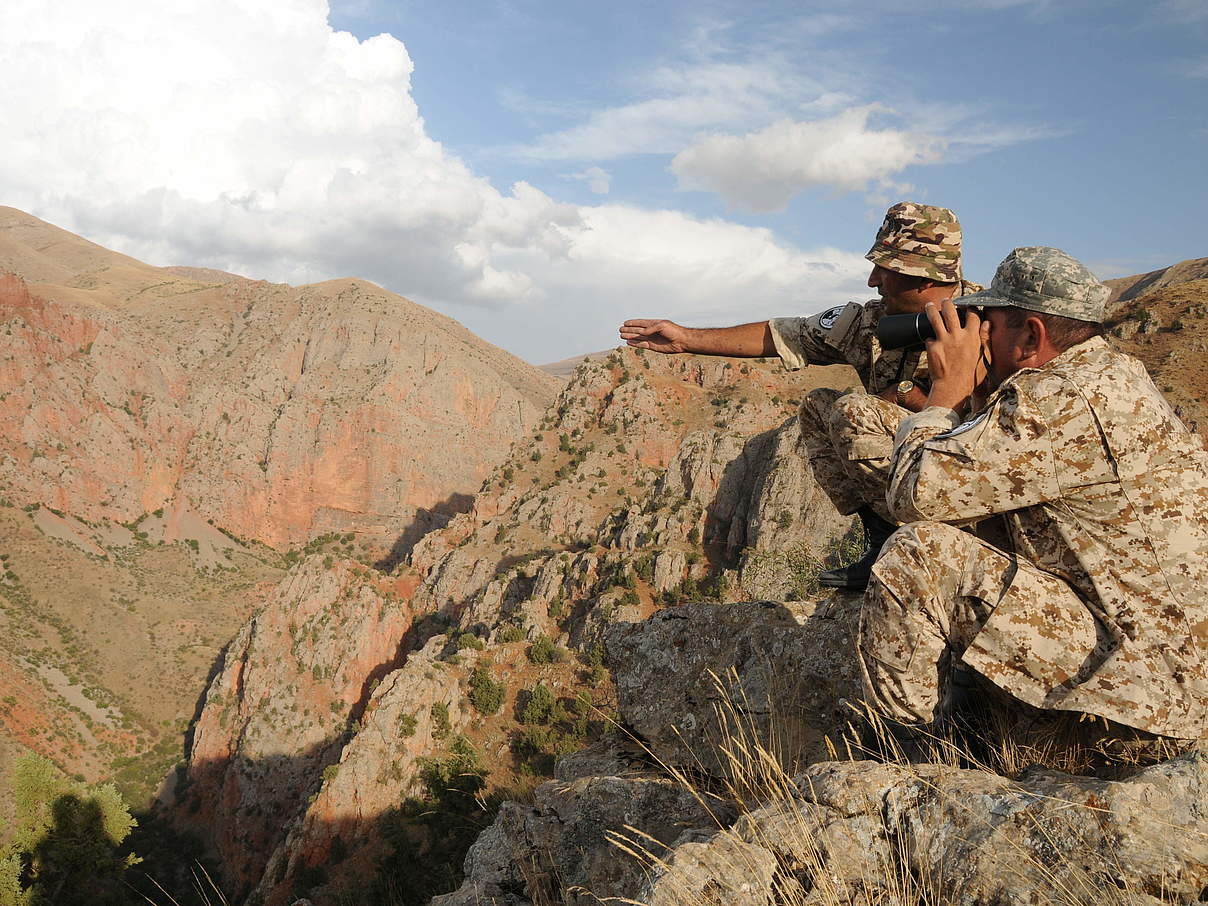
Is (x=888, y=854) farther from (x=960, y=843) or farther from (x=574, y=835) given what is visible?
(x=574, y=835)

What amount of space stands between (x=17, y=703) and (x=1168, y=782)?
230 ft

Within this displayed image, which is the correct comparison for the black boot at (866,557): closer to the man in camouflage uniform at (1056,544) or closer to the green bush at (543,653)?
the man in camouflage uniform at (1056,544)

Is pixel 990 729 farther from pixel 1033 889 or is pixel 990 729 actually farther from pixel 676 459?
pixel 676 459

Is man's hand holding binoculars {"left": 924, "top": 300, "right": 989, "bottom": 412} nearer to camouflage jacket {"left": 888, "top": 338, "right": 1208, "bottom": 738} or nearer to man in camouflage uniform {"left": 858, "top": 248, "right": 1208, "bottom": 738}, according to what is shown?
man in camouflage uniform {"left": 858, "top": 248, "right": 1208, "bottom": 738}

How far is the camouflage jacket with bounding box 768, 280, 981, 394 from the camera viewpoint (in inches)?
200

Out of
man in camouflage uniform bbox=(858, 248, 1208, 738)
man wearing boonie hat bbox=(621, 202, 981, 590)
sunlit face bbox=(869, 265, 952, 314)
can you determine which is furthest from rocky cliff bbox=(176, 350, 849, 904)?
man in camouflage uniform bbox=(858, 248, 1208, 738)

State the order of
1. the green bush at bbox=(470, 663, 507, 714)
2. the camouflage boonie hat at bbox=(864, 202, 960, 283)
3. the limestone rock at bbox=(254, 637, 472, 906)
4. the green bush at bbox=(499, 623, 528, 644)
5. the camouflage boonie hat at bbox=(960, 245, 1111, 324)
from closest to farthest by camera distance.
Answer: the camouflage boonie hat at bbox=(960, 245, 1111, 324), the camouflage boonie hat at bbox=(864, 202, 960, 283), the limestone rock at bbox=(254, 637, 472, 906), the green bush at bbox=(470, 663, 507, 714), the green bush at bbox=(499, 623, 528, 644)

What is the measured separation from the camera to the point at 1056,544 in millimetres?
3062

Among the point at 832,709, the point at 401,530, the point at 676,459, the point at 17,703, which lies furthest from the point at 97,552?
the point at 832,709

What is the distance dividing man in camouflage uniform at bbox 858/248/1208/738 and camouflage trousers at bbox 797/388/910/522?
3.04ft

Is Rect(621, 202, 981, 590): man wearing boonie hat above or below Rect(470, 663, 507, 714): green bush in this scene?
above

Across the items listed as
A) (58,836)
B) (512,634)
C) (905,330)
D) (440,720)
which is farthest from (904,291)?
(58,836)

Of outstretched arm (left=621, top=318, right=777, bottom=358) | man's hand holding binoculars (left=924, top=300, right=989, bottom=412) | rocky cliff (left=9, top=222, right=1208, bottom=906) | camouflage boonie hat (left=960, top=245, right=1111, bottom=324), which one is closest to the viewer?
rocky cliff (left=9, top=222, right=1208, bottom=906)

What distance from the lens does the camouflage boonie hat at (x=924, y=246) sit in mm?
4637
